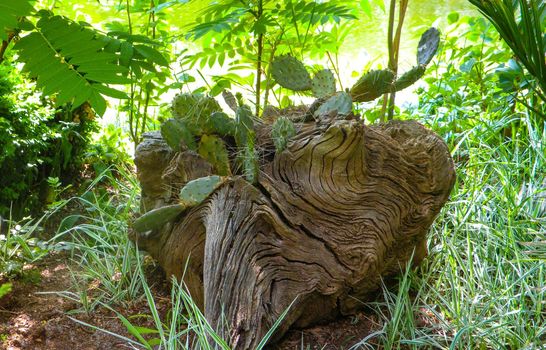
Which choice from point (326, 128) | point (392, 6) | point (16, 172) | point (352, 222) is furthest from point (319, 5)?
point (16, 172)

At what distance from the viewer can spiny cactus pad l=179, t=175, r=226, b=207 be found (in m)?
2.49

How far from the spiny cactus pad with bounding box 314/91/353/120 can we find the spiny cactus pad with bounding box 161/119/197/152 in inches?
22.6

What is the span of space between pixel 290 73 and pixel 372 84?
0.39 meters

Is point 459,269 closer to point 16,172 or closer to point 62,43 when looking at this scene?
point 62,43

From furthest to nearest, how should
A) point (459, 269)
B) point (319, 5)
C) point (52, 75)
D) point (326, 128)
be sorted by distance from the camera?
point (319, 5) < point (459, 269) < point (326, 128) < point (52, 75)

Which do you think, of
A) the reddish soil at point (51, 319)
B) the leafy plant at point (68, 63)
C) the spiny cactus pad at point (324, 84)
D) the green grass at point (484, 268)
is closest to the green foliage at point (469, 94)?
the green grass at point (484, 268)

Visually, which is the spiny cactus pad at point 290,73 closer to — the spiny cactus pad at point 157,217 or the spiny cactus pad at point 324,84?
the spiny cactus pad at point 324,84

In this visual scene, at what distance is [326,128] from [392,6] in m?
1.20

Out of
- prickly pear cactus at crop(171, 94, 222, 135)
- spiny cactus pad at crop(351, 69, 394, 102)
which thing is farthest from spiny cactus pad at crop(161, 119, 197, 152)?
spiny cactus pad at crop(351, 69, 394, 102)

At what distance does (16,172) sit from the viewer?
3.70m

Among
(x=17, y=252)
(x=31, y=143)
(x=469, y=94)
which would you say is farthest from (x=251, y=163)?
(x=469, y=94)

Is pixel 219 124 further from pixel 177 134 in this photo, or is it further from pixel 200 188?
pixel 200 188

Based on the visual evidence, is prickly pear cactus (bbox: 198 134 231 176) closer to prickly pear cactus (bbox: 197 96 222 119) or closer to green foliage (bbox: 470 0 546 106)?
prickly pear cactus (bbox: 197 96 222 119)

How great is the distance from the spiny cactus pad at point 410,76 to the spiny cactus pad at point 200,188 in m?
0.99
